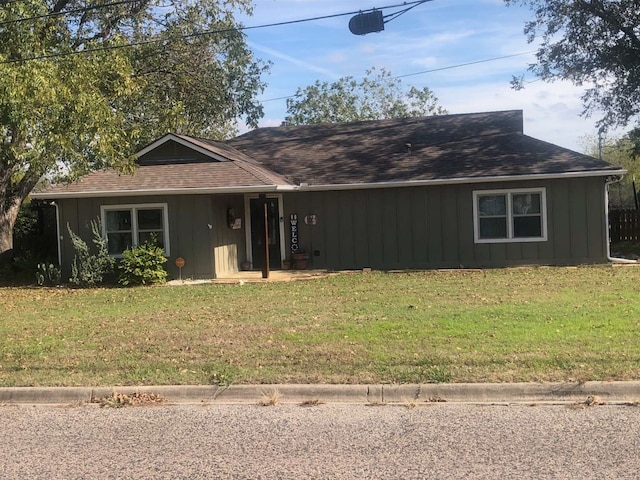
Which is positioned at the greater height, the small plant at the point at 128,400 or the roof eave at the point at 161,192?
the roof eave at the point at 161,192

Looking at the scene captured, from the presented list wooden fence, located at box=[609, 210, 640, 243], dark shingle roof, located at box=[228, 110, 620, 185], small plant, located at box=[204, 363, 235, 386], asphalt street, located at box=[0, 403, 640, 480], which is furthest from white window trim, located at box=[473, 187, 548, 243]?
asphalt street, located at box=[0, 403, 640, 480]

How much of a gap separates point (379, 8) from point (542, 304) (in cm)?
613

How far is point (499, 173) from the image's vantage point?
52.4 ft

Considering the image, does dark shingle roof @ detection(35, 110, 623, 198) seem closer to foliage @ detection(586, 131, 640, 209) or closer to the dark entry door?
the dark entry door

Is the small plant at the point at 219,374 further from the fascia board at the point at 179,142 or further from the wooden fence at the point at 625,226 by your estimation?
the wooden fence at the point at 625,226

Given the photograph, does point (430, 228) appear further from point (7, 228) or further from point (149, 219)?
point (7, 228)

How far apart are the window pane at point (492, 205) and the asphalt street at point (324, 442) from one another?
11457 mm

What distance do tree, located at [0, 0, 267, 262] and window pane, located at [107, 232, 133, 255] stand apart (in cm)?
194

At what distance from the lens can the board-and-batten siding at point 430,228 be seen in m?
Result: 16.0

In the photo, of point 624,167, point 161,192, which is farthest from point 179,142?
point 624,167

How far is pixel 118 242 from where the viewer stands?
16297mm

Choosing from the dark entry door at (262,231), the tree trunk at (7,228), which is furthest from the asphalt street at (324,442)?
the tree trunk at (7,228)

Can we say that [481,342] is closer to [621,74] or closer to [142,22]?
[142,22]

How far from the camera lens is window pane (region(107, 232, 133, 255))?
16.3m
